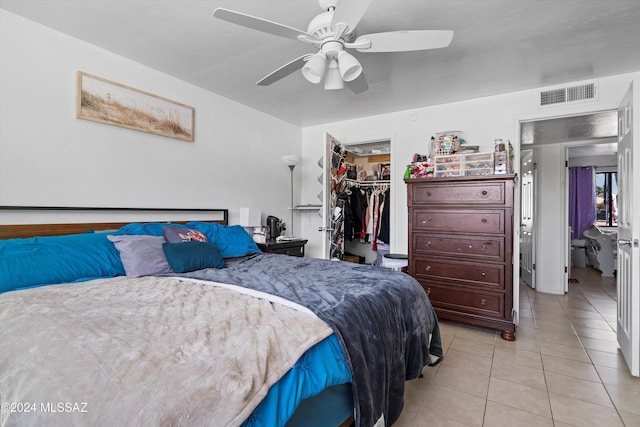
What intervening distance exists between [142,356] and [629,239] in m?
2.97

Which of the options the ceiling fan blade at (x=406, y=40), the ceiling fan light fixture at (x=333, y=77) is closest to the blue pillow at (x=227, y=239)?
the ceiling fan light fixture at (x=333, y=77)

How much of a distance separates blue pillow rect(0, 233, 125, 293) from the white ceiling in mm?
1484

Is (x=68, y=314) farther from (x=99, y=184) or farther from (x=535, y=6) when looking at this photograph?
(x=535, y=6)

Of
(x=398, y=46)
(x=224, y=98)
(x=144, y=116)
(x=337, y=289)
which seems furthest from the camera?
(x=224, y=98)

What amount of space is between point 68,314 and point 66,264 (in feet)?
2.96

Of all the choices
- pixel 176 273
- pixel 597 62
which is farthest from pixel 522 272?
pixel 176 273

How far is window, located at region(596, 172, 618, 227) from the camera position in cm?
719

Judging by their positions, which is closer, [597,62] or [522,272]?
[597,62]

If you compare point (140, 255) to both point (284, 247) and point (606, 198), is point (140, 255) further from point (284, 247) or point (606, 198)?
point (606, 198)

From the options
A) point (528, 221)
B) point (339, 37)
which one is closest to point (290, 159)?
point (339, 37)

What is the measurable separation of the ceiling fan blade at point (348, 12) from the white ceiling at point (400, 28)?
489mm

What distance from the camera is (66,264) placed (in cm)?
192

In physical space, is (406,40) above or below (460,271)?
above

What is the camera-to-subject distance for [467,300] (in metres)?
3.04
